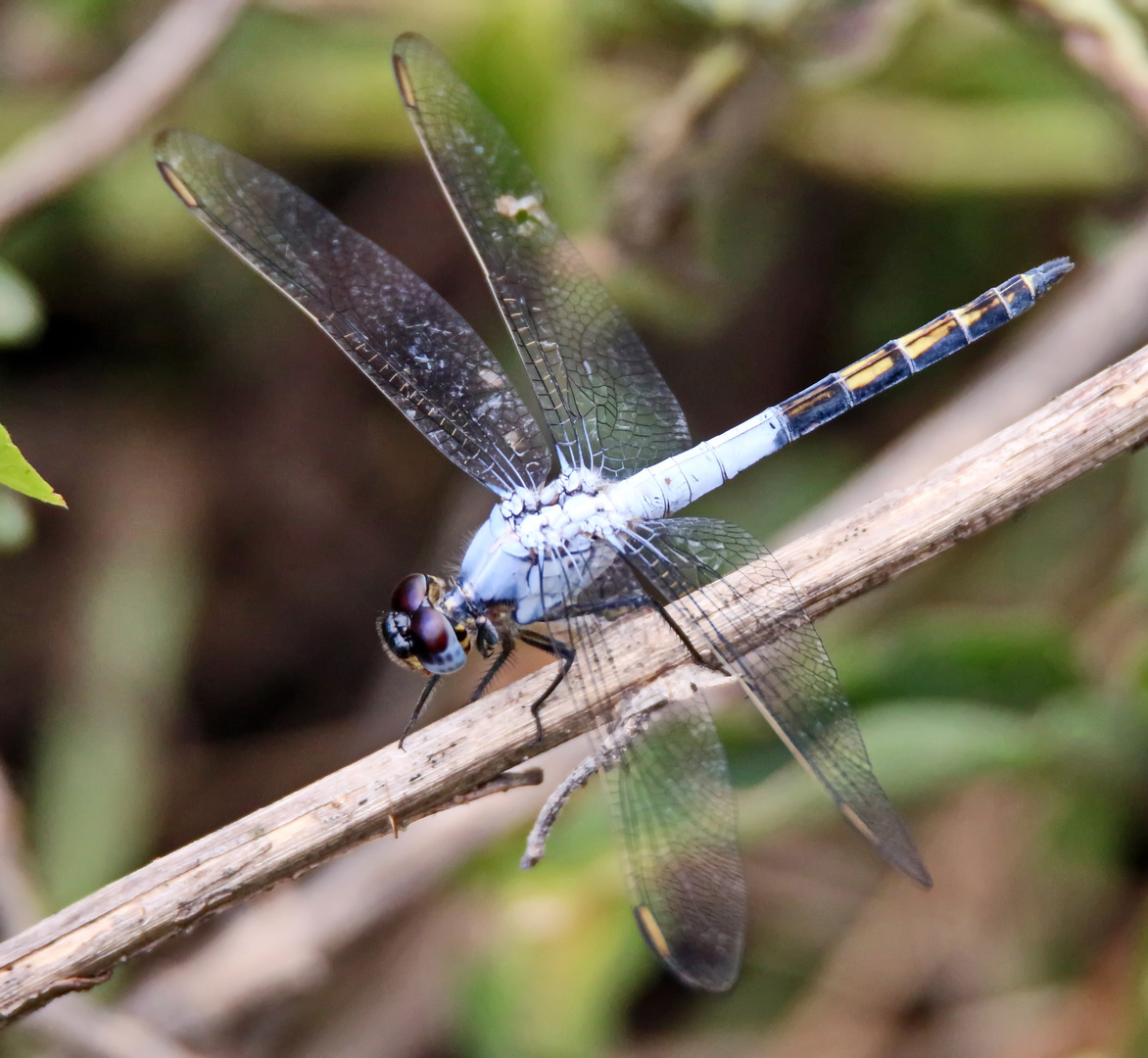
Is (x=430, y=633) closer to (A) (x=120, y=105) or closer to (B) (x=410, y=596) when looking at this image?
(B) (x=410, y=596)

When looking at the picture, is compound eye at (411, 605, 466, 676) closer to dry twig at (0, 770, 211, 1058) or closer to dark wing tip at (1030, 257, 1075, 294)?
dry twig at (0, 770, 211, 1058)

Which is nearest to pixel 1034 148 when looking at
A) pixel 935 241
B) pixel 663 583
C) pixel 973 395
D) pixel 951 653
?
pixel 935 241

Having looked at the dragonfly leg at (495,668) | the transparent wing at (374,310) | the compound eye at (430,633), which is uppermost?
the transparent wing at (374,310)

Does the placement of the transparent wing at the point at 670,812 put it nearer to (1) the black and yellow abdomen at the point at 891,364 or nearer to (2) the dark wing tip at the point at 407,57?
(1) the black and yellow abdomen at the point at 891,364

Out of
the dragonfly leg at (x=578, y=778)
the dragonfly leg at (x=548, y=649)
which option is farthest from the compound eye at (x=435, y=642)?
the dragonfly leg at (x=578, y=778)

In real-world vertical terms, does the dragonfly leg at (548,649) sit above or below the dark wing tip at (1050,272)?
above

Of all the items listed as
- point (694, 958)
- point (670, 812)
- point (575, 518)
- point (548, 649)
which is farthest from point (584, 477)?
point (694, 958)
